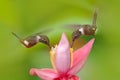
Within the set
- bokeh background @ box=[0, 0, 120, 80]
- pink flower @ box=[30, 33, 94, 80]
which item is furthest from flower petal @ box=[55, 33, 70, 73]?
bokeh background @ box=[0, 0, 120, 80]

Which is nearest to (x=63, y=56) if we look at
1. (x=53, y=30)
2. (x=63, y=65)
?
(x=63, y=65)

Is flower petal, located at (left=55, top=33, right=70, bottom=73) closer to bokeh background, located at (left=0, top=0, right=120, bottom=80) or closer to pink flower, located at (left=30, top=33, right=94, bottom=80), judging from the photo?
pink flower, located at (left=30, top=33, right=94, bottom=80)

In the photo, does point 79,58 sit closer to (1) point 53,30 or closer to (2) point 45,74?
(2) point 45,74

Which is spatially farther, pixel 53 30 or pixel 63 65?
pixel 53 30

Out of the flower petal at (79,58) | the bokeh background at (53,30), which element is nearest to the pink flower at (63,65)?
the flower petal at (79,58)

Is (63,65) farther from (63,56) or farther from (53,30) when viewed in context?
(53,30)

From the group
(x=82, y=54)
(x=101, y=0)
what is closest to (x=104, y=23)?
(x=101, y=0)
